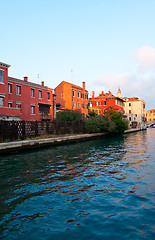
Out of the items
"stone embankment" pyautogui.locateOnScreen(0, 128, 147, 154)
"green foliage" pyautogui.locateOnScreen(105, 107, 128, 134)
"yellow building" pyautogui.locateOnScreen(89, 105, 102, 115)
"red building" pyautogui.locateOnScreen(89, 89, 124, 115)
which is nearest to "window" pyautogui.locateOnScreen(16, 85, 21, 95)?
"stone embankment" pyautogui.locateOnScreen(0, 128, 147, 154)

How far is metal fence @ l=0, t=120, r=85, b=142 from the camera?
1999cm

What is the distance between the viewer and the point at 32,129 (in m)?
24.2

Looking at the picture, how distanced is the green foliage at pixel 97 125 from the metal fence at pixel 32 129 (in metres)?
1.31

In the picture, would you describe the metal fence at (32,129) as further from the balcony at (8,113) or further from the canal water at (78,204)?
the canal water at (78,204)

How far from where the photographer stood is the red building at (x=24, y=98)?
2783 centimetres

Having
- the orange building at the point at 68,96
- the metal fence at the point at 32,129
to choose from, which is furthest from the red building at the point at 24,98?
the orange building at the point at 68,96

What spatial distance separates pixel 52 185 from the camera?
821 cm

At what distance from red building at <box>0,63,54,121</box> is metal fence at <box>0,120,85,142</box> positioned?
3.69m

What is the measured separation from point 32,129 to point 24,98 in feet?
41.2

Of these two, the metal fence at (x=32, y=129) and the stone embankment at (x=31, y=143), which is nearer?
the stone embankment at (x=31, y=143)

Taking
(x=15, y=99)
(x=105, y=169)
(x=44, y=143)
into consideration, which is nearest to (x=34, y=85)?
(x=15, y=99)

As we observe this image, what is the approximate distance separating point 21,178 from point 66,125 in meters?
22.1

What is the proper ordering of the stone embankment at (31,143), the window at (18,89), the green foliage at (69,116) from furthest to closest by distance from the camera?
the green foliage at (69,116)
the window at (18,89)
the stone embankment at (31,143)

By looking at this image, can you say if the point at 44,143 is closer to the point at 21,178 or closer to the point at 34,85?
the point at 21,178
